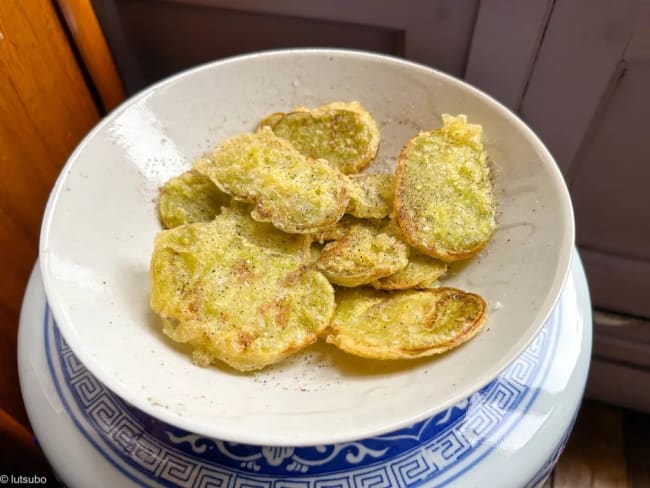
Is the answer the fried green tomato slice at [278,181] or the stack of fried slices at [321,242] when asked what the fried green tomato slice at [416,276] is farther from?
the fried green tomato slice at [278,181]

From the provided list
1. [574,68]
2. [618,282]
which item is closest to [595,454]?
[618,282]

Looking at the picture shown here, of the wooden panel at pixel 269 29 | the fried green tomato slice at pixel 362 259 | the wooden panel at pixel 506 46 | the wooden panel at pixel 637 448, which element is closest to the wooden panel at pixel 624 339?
the wooden panel at pixel 637 448

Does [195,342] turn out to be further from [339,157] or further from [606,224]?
[606,224]

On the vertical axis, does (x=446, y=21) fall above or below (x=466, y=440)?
above

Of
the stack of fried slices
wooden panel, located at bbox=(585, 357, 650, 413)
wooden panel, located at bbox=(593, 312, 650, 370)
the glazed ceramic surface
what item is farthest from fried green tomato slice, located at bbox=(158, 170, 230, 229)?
wooden panel, located at bbox=(585, 357, 650, 413)


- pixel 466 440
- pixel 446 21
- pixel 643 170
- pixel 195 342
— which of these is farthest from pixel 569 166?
pixel 195 342

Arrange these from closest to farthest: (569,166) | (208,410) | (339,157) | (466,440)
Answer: (208,410), (466,440), (339,157), (569,166)

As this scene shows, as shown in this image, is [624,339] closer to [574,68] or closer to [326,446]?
[574,68]
